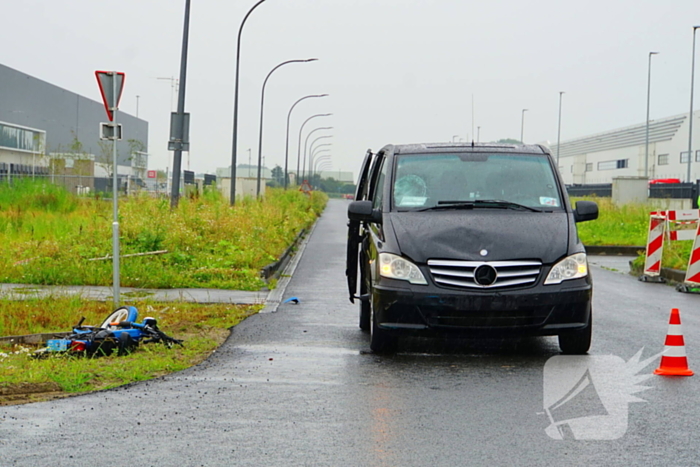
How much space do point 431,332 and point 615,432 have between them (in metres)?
2.77

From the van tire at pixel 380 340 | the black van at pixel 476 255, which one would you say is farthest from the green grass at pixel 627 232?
the van tire at pixel 380 340

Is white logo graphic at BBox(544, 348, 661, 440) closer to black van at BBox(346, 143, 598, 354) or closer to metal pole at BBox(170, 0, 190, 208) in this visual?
black van at BBox(346, 143, 598, 354)

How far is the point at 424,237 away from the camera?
29.6ft

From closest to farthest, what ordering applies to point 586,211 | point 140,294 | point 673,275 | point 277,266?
point 586,211, point 140,294, point 673,275, point 277,266

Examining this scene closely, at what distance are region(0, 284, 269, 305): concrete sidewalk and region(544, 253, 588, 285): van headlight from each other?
5.95m

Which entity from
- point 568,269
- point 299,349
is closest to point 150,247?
point 299,349

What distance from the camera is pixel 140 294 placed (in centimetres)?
1415

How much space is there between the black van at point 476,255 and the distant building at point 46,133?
54.3m

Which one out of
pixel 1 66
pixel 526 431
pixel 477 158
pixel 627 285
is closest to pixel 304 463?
pixel 526 431

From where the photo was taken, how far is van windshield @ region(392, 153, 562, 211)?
9.73 m

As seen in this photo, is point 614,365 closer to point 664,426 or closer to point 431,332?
point 431,332

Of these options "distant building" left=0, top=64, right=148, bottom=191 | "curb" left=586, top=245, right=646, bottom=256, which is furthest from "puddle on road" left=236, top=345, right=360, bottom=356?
"distant building" left=0, top=64, right=148, bottom=191

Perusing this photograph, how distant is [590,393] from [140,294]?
27.0 feet

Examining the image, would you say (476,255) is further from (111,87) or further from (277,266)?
(277,266)
